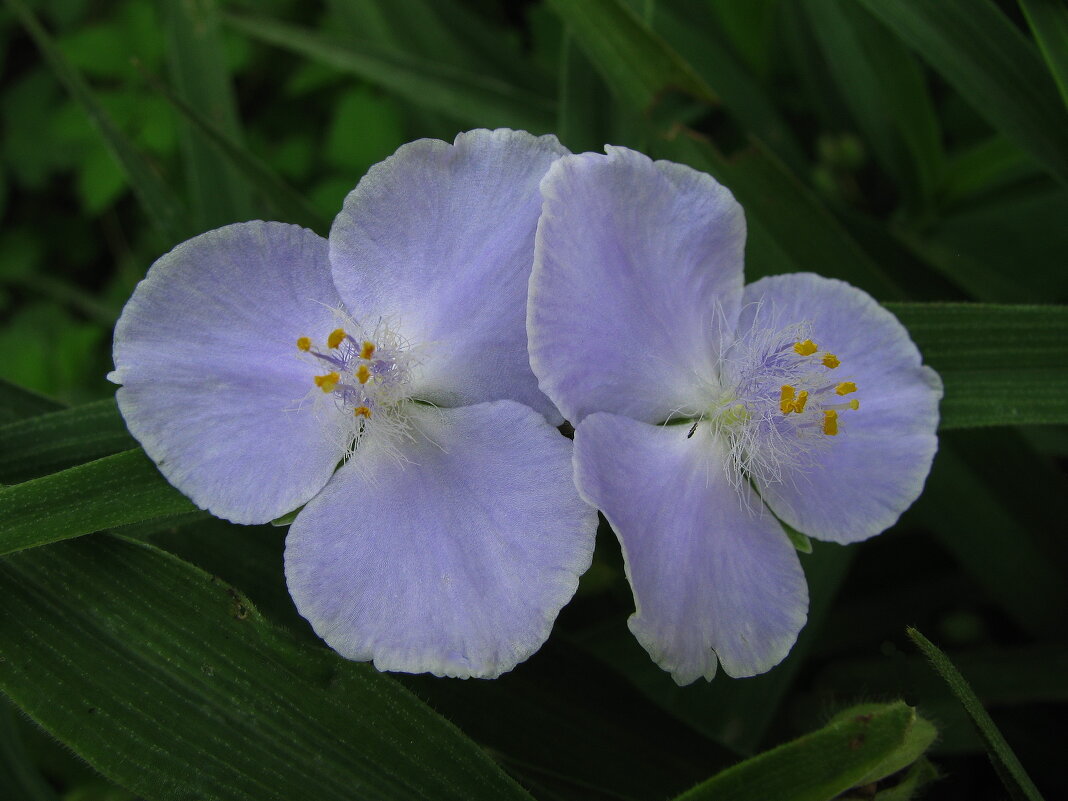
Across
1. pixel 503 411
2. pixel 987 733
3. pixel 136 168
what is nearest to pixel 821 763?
pixel 987 733

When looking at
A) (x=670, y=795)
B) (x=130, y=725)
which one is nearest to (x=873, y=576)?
(x=670, y=795)

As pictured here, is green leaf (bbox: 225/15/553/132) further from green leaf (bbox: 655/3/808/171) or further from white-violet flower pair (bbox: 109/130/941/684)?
white-violet flower pair (bbox: 109/130/941/684)

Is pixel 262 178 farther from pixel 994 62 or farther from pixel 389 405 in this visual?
pixel 994 62

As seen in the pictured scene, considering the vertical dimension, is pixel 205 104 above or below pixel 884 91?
above

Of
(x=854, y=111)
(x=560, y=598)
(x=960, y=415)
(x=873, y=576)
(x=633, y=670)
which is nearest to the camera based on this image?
(x=560, y=598)

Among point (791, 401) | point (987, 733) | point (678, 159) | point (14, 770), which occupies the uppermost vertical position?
point (678, 159)

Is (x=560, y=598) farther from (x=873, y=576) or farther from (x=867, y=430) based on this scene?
(x=873, y=576)

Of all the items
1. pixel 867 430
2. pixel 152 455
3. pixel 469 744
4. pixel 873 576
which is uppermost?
pixel 152 455
